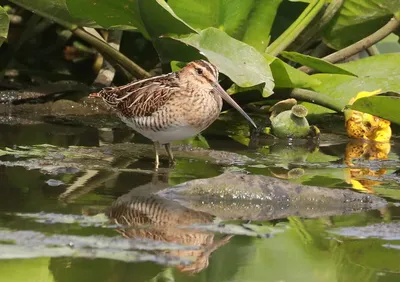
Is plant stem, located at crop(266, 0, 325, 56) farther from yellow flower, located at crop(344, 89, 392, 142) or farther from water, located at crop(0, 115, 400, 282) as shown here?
water, located at crop(0, 115, 400, 282)

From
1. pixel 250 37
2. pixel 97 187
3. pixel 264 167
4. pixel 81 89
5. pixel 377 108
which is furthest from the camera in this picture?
pixel 81 89

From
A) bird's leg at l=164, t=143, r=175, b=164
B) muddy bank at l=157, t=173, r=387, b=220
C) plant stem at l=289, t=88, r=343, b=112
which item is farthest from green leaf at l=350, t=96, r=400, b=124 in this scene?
muddy bank at l=157, t=173, r=387, b=220

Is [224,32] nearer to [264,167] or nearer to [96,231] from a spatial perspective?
[264,167]

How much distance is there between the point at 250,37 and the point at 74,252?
386cm

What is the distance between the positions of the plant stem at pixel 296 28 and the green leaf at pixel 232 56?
2.79 feet

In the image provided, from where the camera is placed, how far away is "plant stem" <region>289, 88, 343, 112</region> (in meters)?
7.14

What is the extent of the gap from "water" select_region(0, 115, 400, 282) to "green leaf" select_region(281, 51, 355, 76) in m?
0.99

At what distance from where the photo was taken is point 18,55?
8.44 metres

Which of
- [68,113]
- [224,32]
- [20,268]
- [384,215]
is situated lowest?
[20,268]

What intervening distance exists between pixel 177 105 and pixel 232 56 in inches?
33.6

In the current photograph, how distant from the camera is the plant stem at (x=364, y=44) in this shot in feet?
25.5

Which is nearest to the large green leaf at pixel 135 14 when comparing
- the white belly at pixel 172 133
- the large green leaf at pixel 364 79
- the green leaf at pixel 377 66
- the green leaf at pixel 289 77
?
the green leaf at pixel 289 77

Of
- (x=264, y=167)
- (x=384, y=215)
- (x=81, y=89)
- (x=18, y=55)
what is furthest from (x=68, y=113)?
(x=384, y=215)

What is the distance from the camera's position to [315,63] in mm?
7246
